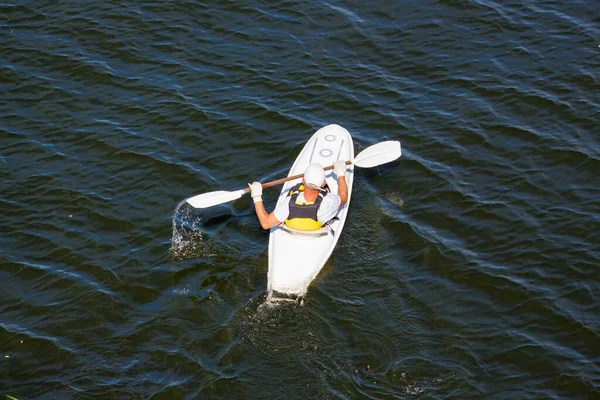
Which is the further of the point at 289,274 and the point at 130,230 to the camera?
Answer: the point at 130,230

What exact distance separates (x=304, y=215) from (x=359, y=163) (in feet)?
5.84

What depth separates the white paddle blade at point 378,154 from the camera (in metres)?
11.0

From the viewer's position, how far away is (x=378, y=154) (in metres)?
11.0

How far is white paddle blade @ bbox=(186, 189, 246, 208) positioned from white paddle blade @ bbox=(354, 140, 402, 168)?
191 centimetres

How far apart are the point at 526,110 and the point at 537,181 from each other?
5.73ft

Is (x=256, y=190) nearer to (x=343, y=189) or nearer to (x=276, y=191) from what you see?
(x=343, y=189)

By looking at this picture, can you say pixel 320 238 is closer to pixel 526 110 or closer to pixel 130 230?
pixel 130 230

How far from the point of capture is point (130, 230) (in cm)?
1051

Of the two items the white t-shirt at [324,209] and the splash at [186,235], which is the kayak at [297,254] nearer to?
the white t-shirt at [324,209]

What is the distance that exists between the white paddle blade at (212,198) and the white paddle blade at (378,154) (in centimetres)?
191

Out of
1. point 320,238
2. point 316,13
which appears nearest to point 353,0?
point 316,13

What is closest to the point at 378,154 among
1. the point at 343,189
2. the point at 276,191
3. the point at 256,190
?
the point at 343,189

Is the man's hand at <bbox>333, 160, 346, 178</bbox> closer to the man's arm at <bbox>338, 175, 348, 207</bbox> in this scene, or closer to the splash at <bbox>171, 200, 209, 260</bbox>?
the man's arm at <bbox>338, 175, 348, 207</bbox>

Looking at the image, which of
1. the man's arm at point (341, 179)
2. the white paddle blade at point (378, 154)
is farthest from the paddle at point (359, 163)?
the man's arm at point (341, 179)
